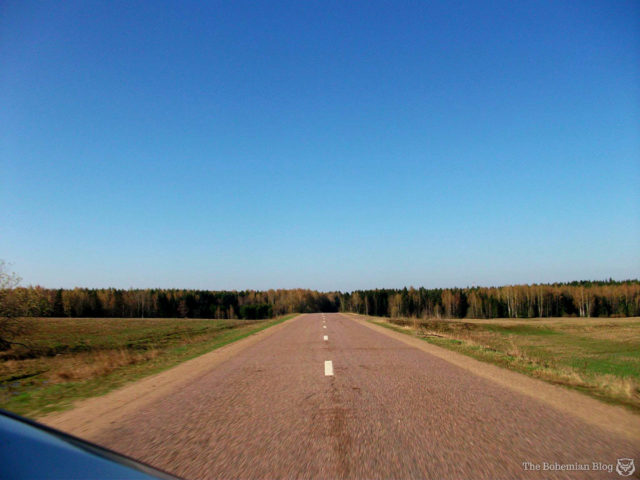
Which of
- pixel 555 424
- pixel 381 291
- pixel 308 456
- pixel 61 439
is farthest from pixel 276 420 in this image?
pixel 381 291

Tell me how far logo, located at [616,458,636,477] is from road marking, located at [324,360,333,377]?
583 centimetres

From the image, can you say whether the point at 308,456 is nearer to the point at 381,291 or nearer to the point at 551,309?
the point at 551,309

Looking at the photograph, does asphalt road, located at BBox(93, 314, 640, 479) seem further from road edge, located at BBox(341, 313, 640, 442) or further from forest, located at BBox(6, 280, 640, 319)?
forest, located at BBox(6, 280, 640, 319)

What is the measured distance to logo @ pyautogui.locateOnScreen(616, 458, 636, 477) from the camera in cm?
379

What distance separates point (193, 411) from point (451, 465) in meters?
4.02

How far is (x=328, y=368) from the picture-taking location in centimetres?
998

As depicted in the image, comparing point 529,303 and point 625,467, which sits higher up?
point 625,467

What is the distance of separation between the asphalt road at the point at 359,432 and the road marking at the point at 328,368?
749 millimetres

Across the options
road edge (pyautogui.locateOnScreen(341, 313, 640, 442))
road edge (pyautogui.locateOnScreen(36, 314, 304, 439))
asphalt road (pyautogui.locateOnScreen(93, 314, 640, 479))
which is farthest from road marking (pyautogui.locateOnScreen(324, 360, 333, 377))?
road edge (pyautogui.locateOnScreen(341, 313, 640, 442))

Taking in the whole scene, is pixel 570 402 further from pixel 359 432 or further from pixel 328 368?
pixel 328 368

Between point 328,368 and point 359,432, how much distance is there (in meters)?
5.18

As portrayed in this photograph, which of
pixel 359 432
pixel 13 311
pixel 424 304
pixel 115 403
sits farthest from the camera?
pixel 424 304

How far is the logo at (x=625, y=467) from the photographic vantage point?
12.4ft

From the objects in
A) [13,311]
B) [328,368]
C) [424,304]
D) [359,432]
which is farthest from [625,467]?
[424,304]
